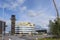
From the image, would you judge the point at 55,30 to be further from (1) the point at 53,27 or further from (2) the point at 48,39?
(2) the point at 48,39

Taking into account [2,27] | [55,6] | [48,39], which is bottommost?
[48,39]

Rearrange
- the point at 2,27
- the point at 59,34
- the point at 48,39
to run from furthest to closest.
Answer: the point at 59,34 < the point at 48,39 < the point at 2,27

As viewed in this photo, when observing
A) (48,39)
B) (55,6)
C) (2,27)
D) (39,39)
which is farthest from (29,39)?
(2,27)

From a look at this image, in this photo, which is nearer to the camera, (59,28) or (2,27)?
(2,27)

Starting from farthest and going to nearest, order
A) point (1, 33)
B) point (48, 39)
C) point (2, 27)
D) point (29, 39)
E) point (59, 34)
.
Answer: point (59, 34) < point (48, 39) < point (29, 39) < point (1, 33) < point (2, 27)

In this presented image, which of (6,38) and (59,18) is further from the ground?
(59,18)

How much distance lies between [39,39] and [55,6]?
88.1 inches

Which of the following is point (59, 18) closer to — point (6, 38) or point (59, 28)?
point (59, 28)

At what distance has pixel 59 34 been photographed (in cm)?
1278

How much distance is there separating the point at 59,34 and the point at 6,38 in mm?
5845

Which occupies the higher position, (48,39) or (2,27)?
(2,27)

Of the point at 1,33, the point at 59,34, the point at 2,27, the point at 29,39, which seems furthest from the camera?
the point at 59,34

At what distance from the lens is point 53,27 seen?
13195 millimetres

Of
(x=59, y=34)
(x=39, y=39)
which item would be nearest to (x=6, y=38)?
(x=39, y=39)
